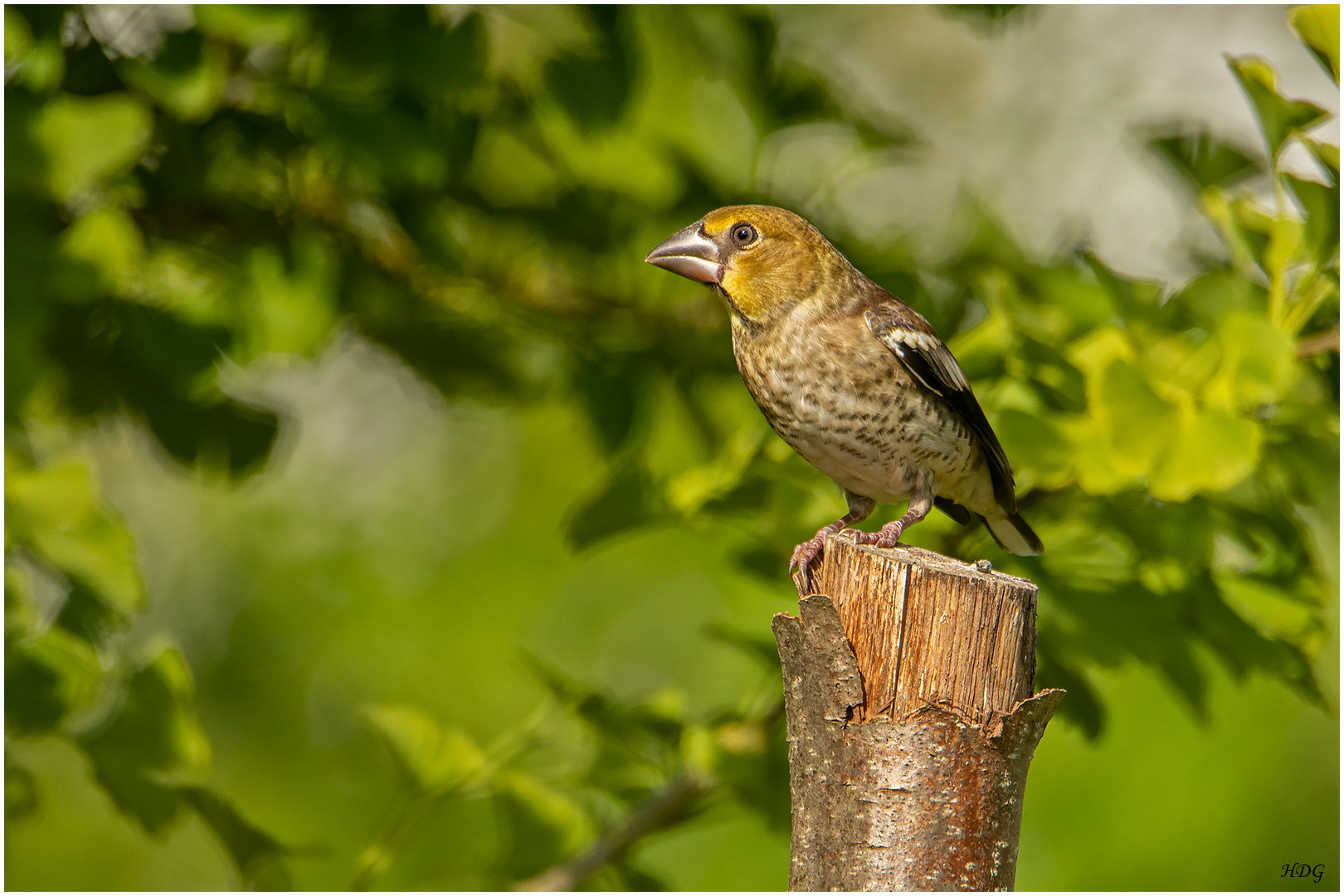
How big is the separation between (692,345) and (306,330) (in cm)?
136

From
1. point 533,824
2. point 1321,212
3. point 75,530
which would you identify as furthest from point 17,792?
point 1321,212

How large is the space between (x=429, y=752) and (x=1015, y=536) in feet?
5.48

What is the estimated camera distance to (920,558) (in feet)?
7.26

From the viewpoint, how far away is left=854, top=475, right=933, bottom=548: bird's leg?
2498 millimetres

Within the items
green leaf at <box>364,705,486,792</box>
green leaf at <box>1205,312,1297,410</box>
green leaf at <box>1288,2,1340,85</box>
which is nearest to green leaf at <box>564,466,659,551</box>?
green leaf at <box>364,705,486,792</box>

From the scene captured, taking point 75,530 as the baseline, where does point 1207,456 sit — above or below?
above

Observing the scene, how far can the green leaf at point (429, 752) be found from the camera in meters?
3.06

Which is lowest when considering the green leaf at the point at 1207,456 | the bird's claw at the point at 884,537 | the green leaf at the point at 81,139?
the bird's claw at the point at 884,537

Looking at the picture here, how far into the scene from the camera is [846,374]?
2.87 m

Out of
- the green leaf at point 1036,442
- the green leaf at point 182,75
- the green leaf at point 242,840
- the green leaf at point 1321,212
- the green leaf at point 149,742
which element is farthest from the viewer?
the green leaf at point 182,75

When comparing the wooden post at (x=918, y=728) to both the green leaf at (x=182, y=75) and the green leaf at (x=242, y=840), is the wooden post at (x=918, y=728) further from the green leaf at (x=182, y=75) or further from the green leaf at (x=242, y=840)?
the green leaf at (x=182, y=75)

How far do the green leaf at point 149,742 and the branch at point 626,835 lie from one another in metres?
1.05

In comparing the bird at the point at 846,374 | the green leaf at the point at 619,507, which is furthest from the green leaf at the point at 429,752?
the bird at the point at 846,374

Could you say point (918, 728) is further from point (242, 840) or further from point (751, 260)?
point (242, 840)
